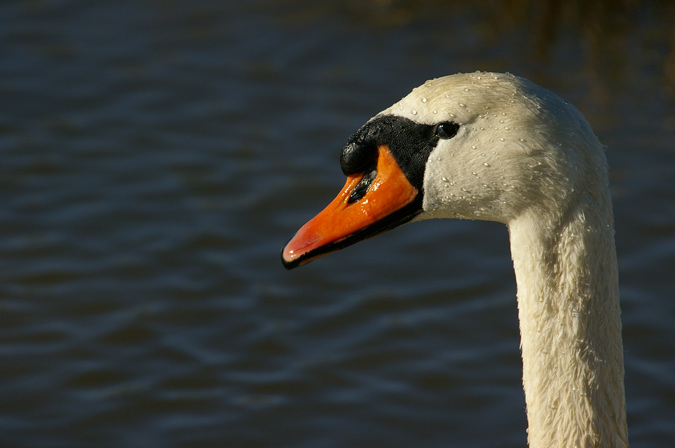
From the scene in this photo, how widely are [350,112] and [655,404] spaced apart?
3.74 m

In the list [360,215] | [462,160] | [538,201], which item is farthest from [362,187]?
[538,201]

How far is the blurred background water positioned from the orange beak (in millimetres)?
2110

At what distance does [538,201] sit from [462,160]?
34 centimetres

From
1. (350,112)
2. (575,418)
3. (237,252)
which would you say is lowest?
(575,418)

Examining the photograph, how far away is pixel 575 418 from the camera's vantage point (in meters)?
3.99

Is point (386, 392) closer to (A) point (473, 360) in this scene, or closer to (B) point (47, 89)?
(A) point (473, 360)

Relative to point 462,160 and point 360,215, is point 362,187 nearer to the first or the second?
point 360,215

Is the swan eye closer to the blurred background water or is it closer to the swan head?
the swan head

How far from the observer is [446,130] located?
3.96 metres

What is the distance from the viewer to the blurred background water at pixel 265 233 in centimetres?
633

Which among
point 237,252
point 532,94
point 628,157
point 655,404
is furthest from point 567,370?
point 628,157

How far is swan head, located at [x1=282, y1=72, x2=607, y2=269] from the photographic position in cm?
377

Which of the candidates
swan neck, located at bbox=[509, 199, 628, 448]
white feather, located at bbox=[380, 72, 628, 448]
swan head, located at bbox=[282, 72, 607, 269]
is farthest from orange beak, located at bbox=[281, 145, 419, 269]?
swan neck, located at bbox=[509, 199, 628, 448]

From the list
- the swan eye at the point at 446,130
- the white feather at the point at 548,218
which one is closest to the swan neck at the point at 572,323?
the white feather at the point at 548,218
